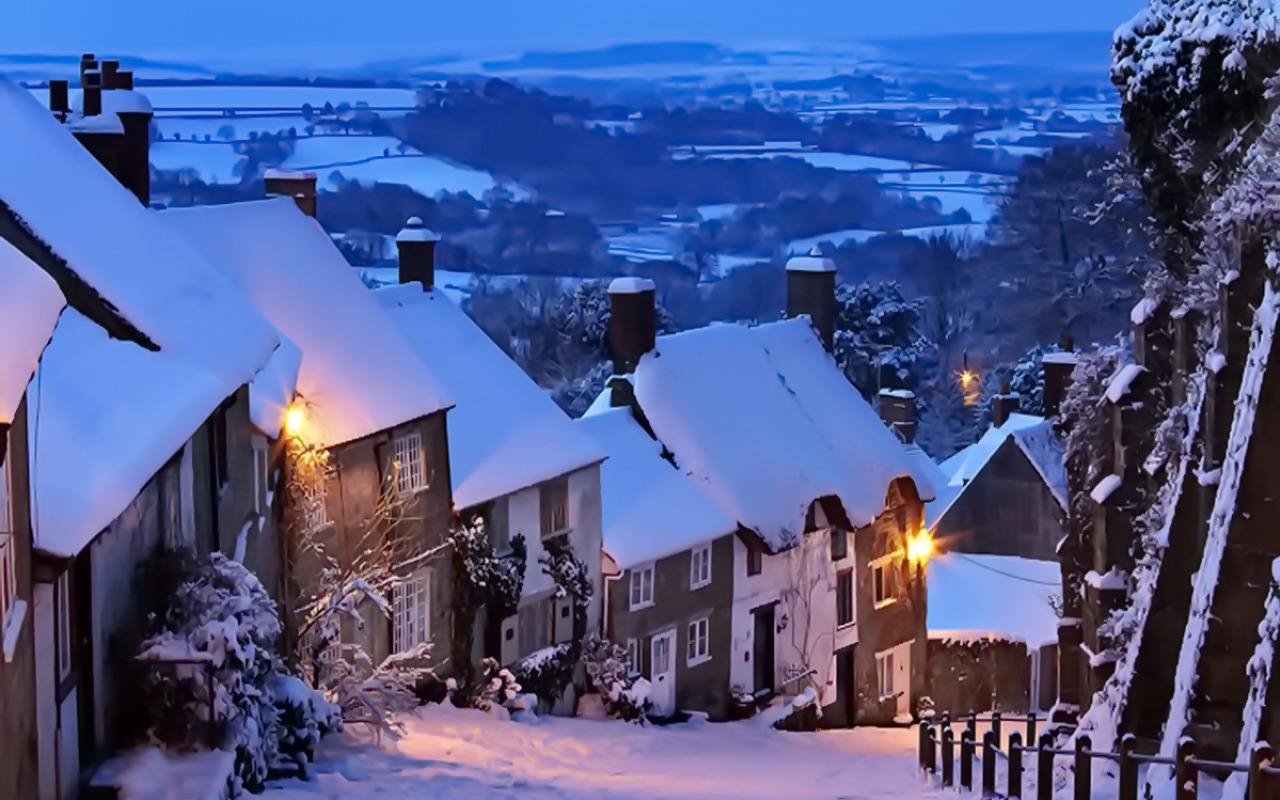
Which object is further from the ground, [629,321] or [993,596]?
[629,321]

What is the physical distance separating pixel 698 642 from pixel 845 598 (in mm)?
4650

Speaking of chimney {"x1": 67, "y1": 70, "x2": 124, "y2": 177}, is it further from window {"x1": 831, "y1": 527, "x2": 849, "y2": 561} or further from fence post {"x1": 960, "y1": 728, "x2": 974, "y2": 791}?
window {"x1": 831, "y1": 527, "x2": 849, "y2": 561}

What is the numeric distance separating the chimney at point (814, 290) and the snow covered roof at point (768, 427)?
0.80 m

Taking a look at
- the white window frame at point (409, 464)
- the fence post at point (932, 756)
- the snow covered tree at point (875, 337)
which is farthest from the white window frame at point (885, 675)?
the snow covered tree at point (875, 337)

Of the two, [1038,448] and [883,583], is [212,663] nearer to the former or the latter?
[883,583]

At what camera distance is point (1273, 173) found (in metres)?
14.8

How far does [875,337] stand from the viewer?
66.2 meters

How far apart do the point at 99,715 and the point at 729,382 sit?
23.4 meters

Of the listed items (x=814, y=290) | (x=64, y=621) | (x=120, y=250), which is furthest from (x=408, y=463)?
(x=814, y=290)

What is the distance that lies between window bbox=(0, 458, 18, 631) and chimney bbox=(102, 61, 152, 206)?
11.3m

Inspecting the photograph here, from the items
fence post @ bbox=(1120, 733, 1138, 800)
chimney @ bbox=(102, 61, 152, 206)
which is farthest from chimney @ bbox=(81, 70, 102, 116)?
fence post @ bbox=(1120, 733, 1138, 800)

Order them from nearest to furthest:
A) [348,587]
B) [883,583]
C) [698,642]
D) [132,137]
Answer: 1. [348,587]
2. [132,137]
3. [698,642]
4. [883,583]

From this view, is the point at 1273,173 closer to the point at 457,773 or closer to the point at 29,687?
the point at 457,773

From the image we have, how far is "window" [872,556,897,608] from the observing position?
121 ft
